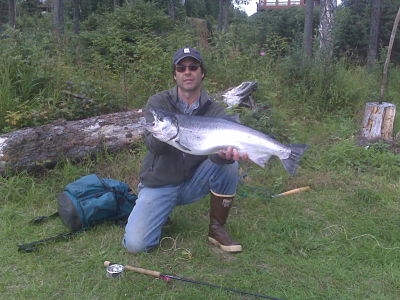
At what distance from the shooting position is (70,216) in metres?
3.80

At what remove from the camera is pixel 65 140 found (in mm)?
5102

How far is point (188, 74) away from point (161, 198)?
1.12m

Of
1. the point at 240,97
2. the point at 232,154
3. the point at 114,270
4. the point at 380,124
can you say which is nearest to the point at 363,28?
the point at 380,124

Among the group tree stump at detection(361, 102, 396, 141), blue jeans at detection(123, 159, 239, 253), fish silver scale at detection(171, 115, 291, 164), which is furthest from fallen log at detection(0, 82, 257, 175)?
tree stump at detection(361, 102, 396, 141)

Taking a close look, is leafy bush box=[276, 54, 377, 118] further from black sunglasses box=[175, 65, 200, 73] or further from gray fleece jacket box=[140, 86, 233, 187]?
black sunglasses box=[175, 65, 200, 73]

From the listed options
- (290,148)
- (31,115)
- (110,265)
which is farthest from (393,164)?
(31,115)

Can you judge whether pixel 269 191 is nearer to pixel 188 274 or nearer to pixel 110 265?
pixel 188 274

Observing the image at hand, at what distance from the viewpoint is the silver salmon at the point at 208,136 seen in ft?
9.95

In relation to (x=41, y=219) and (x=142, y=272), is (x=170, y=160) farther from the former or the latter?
(x=41, y=219)

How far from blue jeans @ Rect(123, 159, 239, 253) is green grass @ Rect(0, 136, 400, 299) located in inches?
5.3

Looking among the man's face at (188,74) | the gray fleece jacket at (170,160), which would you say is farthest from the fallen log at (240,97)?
the man's face at (188,74)

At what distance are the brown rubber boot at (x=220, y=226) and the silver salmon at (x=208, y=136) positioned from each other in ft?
2.18

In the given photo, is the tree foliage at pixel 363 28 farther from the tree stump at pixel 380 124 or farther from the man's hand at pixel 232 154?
the man's hand at pixel 232 154

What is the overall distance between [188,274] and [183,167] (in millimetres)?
941
